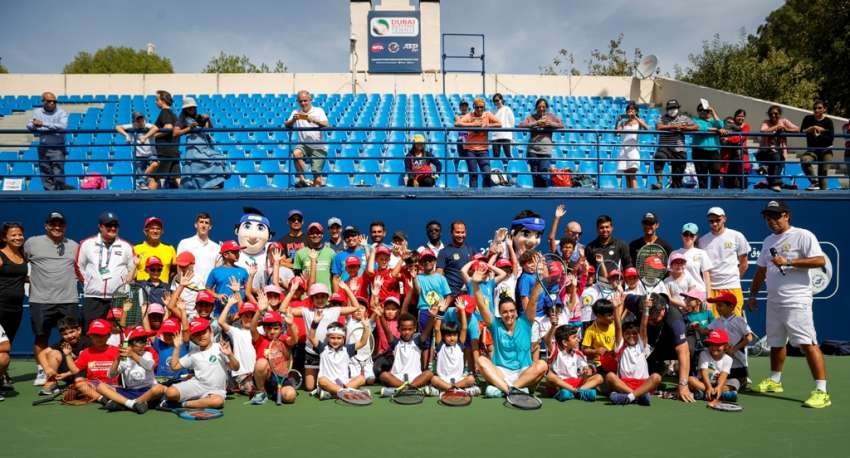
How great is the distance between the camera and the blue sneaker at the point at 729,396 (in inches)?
312

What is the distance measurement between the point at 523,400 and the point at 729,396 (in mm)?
2292

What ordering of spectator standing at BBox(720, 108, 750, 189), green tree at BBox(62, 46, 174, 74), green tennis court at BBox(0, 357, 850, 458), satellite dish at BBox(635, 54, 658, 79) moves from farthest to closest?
green tree at BBox(62, 46, 174, 74) < satellite dish at BBox(635, 54, 658, 79) < spectator standing at BBox(720, 108, 750, 189) < green tennis court at BBox(0, 357, 850, 458)

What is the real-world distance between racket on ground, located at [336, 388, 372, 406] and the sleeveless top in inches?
173

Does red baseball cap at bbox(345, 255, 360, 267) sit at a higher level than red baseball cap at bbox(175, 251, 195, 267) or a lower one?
lower

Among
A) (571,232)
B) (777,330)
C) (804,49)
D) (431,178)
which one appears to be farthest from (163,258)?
(804,49)

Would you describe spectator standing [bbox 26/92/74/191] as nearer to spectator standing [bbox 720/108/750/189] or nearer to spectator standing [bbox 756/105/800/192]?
spectator standing [bbox 720/108/750/189]

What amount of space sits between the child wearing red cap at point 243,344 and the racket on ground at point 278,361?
0.26 metres

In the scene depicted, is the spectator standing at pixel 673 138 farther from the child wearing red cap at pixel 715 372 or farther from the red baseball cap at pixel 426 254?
the red baseball cap at pixel 426 254

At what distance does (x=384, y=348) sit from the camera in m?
9.20

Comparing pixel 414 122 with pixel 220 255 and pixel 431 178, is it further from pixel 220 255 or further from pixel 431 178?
pixel 220 255

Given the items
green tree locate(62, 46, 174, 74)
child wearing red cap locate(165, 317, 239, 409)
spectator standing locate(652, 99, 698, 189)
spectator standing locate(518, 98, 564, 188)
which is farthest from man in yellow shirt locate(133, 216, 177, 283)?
green tree locate(62, 46, 174, 74)

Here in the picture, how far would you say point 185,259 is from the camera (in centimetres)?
909

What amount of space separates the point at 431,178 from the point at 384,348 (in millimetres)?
3792

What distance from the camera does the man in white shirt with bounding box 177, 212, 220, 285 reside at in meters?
9.67
